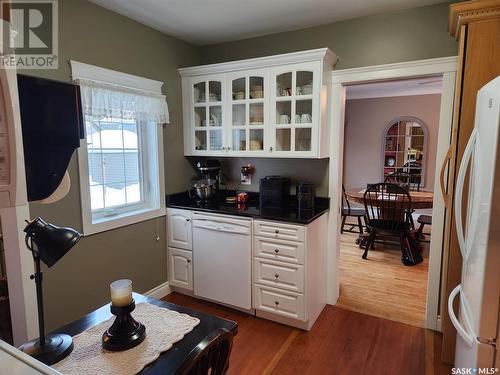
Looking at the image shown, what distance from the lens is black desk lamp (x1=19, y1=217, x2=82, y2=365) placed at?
1.00 m

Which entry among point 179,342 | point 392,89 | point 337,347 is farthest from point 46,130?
point 392,89

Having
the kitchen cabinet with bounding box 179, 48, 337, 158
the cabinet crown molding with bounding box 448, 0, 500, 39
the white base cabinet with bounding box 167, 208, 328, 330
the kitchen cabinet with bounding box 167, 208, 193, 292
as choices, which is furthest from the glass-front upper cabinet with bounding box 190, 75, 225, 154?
the cabinet crown molding with bounding box 448, 0, 500, 39

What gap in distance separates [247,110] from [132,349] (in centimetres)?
215

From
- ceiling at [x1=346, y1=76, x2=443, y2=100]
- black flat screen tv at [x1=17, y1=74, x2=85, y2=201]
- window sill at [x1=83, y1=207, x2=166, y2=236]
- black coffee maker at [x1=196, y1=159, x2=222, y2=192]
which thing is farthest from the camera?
ceiling at [x1=346, y1=76, x2=443, y2=100]

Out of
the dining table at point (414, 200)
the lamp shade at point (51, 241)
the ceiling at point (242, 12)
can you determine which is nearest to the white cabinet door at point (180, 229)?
the ceiling at point (242, 12)

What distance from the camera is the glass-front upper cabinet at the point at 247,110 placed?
2.75m

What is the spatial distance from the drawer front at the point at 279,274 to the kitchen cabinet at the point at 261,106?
908 mm

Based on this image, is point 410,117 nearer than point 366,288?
No

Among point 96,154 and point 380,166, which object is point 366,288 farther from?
point 380,166

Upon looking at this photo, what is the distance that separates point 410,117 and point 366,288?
419cm

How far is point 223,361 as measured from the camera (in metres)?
1.01

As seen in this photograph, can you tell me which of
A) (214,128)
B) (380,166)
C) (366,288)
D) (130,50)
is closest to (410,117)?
(380,166)

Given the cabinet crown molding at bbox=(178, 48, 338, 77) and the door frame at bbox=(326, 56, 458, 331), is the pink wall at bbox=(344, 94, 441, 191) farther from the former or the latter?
the cabinet crown molding at bbox=(178, 48, 338, 77)

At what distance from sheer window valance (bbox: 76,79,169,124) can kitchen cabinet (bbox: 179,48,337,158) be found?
387 millimetres
